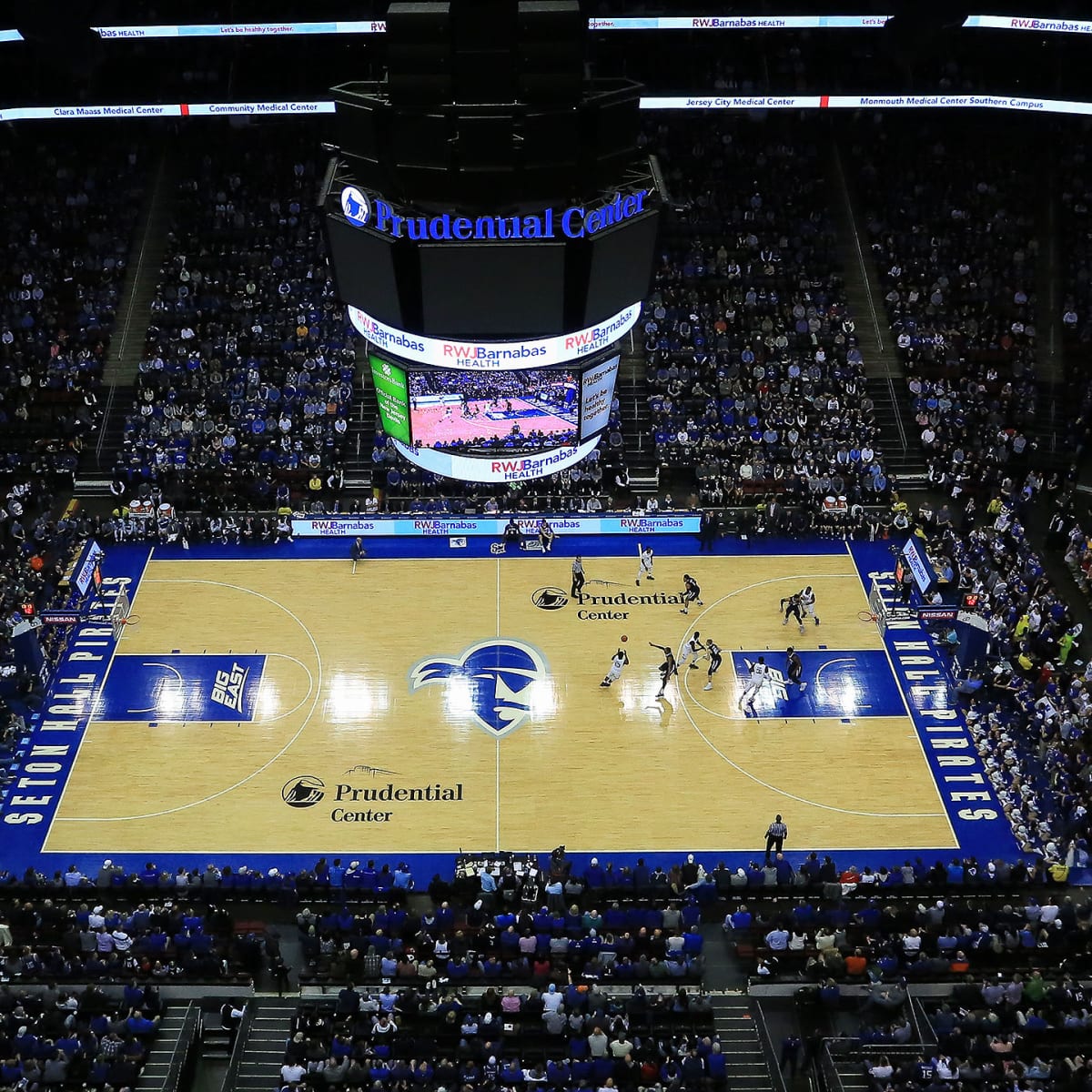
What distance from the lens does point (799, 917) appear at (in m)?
26.0

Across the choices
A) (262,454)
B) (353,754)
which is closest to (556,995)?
(353,754)

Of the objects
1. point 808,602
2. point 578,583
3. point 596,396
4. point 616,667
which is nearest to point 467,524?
point 578,583

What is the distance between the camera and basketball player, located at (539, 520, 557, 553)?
39.3 metres

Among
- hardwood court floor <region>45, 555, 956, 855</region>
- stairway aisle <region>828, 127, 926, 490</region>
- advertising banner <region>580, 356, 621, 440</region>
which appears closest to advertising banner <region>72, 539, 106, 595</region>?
hardwood court floor <region>45, 555, 956, 855</region>

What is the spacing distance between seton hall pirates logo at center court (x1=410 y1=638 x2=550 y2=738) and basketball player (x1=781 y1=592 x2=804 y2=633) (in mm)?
7244

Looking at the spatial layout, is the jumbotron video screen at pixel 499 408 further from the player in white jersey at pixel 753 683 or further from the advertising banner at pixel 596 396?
the player in white jersey at pixel 753 683

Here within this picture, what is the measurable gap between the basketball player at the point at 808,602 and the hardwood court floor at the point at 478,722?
0.29 m

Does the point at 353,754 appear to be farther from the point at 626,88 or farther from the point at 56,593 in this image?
the point at 626,88

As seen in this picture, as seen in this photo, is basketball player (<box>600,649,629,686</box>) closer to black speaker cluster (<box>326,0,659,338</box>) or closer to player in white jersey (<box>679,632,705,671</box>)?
player in white jersey (<box>679,632,705,671</box>)

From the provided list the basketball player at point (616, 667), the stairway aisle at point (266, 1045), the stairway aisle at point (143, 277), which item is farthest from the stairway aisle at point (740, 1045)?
the stairway aisle at point (143, 277)

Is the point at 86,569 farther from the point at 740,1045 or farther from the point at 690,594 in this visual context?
the point at 740,1045

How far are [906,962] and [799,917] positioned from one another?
2.23 m

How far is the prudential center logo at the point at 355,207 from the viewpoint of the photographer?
21156 mm

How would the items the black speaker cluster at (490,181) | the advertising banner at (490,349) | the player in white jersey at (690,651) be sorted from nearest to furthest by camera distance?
the black speaker cluster at (490,181)
the advertising banner at (490,349)
the player in white jersey at (690,651)
